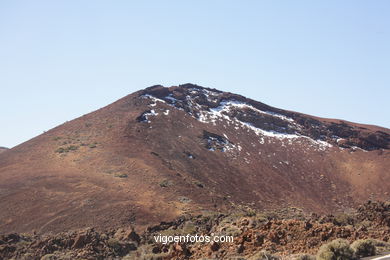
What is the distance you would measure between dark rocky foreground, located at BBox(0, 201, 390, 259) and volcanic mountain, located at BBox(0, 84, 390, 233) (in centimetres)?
336

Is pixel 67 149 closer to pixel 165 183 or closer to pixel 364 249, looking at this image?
pixel 165 183

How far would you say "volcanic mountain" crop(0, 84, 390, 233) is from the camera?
31.1m

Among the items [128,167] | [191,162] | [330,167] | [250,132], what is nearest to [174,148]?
[191,162]

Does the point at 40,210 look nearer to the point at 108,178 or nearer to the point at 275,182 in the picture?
the point at 108,178

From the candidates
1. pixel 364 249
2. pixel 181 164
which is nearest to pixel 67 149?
pixel 181 164

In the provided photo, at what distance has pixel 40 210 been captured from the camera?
2969cm

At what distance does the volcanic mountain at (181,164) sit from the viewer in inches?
1223

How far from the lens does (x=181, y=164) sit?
147ft

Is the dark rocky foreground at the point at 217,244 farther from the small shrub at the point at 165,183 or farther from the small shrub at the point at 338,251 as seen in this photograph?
the small shrub at the point at 165,183

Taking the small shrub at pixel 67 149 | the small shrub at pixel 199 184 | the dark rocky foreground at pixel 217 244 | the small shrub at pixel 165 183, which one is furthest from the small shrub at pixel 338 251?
the small shrub at pixel 67 149

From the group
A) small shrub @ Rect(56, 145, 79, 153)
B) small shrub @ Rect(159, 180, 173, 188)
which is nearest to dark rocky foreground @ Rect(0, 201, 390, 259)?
small shrub @ Rect(159, 180, 173, 188)

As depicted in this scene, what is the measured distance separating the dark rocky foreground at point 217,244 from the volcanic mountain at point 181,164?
3.36 meters

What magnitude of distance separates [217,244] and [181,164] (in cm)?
2802

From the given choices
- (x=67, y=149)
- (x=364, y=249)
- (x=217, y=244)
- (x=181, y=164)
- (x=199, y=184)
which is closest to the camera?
(x=364, y=249)
